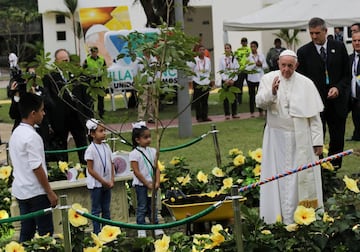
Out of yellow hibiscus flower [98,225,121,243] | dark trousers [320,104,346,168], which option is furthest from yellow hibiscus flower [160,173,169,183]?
yellow hibiscus flower [98,225,121,243]

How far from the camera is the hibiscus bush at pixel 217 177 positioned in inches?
377

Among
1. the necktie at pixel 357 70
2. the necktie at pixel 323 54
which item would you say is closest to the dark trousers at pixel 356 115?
the necktie at pixel 357 70

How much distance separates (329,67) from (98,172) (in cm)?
340

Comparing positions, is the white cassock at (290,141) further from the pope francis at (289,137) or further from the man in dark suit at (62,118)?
the man in dark suit at (62,118)

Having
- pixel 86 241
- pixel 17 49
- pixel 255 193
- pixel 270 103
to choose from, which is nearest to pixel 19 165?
pixel 86 241

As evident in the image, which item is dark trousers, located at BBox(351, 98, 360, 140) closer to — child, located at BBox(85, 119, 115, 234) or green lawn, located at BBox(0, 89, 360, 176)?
green lawn, located at BBox(0, 89, 360, 176)

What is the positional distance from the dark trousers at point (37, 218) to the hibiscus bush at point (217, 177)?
2262mm

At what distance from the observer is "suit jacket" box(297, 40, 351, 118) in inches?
396

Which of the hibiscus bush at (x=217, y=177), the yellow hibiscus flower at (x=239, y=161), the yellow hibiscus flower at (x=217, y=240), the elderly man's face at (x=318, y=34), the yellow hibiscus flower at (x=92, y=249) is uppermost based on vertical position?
the elderly man's face at (x=318, y=34)

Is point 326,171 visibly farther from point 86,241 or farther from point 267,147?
point 86,241

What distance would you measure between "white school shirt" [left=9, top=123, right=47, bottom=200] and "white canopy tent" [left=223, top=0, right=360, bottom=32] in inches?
367

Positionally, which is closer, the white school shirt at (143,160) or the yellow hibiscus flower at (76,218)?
the yellow hibiscus flower at (76,218)

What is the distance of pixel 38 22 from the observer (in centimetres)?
5450

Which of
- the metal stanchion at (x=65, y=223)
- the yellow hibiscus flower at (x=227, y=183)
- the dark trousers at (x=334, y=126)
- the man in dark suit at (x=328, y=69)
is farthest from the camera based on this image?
the dark trousers at (x=334, y=126)
